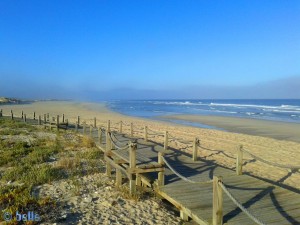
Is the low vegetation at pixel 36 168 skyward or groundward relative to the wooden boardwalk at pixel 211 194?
groundward

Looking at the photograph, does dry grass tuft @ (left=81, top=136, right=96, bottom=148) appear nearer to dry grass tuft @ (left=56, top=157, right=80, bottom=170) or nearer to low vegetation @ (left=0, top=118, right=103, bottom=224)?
low vegetation @ (left=0, top=118, right=103, bottom=224)

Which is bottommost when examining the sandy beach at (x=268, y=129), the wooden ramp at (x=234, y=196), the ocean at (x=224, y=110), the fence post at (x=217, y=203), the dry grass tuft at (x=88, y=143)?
the ocean at (x=224, y=110)

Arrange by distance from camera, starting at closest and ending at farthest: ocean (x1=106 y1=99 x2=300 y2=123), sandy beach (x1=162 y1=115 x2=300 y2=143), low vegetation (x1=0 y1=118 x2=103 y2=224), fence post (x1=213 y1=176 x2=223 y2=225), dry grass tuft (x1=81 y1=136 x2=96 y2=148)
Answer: fence post (x1=213 y1=176 x2=223 y2=225) < low vegetation (x1=0 y1=118 x2=103 y2=224) < dry grass tuft (x1=81 y1=136 x2=96 y2=148) < sandy beach (x1=162 y1=115 x2=300 y2=143) < ocean (x1=106 y1=99 x2=300 y2=123)

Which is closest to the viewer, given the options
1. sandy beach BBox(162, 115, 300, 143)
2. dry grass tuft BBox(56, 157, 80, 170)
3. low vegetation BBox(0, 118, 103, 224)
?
low vegetation BBox(0, 118, 103, 224)

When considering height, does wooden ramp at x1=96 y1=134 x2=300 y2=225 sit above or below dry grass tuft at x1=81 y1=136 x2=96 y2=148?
above

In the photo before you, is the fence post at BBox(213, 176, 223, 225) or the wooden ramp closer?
the fence post at BBox(213, 176, 223, 225)

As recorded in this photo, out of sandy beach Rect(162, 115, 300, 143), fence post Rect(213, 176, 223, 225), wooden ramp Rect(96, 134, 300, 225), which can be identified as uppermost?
fence post Rect(213, 176, 223, 225)

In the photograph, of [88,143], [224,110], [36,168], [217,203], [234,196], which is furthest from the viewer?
[224,110]

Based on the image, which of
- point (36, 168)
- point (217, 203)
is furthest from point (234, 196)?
point (36, 168)

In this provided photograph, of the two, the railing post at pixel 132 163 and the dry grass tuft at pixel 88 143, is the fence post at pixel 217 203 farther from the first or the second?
the dry grass tuft at pixel 88 143

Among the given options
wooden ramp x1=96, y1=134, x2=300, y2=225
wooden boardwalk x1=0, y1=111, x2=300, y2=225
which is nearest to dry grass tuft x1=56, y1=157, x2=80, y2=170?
wooden boardwalk x1=0, y1=111, x2=300, y2=225

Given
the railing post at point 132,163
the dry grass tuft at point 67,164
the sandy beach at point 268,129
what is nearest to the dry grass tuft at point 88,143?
the dry grass tuft at point 67,164

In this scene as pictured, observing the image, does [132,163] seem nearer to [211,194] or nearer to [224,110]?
[211,194]

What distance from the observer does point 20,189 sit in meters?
8.58
